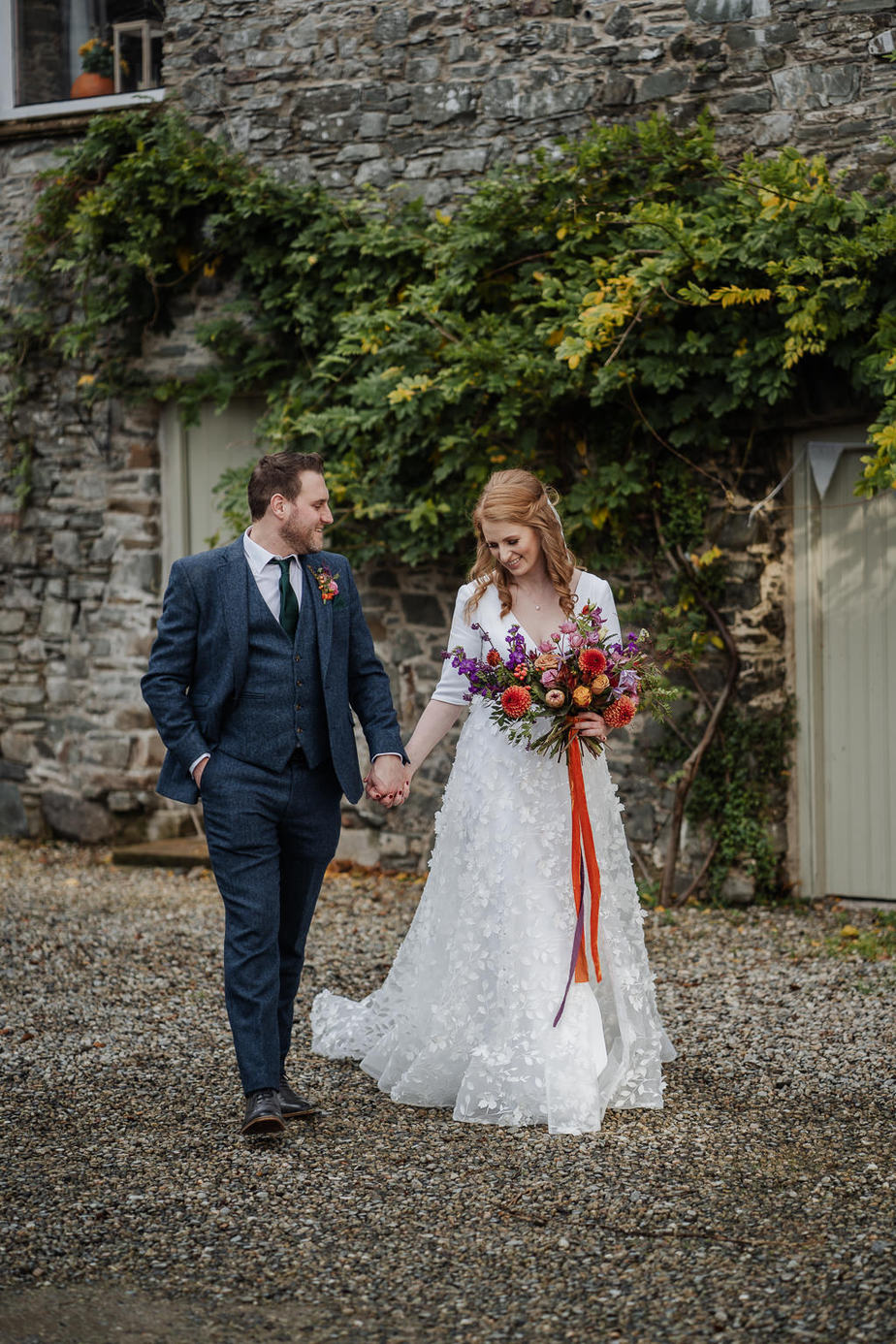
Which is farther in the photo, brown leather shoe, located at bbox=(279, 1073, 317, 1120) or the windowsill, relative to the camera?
the windowsill

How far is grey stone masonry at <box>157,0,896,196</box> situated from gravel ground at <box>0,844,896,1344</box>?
4110 mm

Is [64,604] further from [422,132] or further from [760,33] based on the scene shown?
[760,33]

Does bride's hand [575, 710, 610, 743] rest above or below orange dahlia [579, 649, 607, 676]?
below

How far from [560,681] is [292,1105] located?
1.40 metres

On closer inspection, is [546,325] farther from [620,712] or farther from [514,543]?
[620,712]

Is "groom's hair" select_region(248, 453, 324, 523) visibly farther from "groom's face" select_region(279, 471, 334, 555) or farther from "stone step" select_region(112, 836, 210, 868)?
"stone step" select_region(112, 836, 210, 868)

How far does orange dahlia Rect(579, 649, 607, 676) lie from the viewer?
4164mm

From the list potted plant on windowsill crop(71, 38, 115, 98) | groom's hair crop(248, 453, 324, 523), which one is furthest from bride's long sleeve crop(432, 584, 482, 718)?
potted plant on windowsill crop(71, 38, 115, 98)

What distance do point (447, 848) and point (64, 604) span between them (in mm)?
5398

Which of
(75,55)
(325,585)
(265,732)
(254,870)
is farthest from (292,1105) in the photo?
(75,55)

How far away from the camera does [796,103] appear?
7.04m

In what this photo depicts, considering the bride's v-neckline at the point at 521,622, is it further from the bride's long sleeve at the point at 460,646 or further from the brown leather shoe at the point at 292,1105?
the brown leather shoe at the point at 292,1105

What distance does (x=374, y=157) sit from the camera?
8.09m

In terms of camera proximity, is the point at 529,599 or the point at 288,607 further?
the point at 529,599
